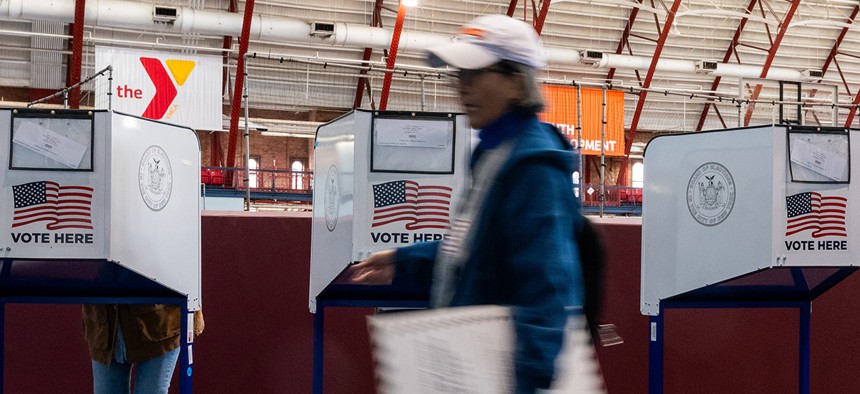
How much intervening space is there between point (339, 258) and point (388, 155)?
55 centimetres

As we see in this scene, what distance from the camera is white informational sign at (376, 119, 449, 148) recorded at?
14.1 ft

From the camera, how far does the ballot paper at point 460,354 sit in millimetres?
1585

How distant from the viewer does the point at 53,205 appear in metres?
4.06

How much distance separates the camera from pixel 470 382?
62.3 inches

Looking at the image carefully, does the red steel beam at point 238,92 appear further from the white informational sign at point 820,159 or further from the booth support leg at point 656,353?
the white informational sign at point 820,159

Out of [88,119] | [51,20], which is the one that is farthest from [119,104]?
[88,119]

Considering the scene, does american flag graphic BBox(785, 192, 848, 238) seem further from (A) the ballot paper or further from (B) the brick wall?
(B) the brick wall

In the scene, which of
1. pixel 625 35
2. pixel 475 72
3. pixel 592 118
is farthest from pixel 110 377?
pixel 625 35

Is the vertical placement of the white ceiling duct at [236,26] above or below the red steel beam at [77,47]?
above

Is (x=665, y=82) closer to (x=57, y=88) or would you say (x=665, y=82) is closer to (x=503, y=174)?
(x=57, y=88)

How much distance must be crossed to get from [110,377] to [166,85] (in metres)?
12.0

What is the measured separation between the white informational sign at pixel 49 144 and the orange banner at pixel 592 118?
12.5 metres

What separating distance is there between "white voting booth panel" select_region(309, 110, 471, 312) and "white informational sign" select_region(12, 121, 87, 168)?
1220 millimetres

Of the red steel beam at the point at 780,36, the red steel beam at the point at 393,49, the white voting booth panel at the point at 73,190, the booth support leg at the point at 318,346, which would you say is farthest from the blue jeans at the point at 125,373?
the red steel beam at the point at 780,36
